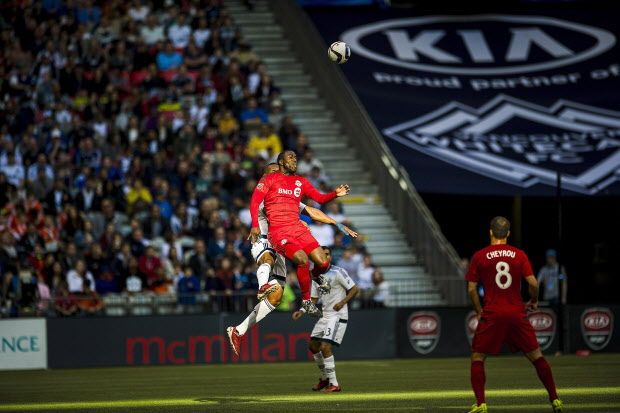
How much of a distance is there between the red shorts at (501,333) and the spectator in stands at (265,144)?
57.2 feet

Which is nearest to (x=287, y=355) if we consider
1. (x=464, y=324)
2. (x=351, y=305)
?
(x=351, y=305)

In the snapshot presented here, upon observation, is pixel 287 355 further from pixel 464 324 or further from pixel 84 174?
pixel 84 174

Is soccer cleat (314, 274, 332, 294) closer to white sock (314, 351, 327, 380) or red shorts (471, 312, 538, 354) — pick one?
white sock (314, 351, 327, 380)

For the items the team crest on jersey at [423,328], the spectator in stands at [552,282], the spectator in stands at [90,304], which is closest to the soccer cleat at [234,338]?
the spectator in stands at [90,304]

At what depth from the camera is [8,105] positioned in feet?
105

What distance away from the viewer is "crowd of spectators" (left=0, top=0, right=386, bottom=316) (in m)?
27.0

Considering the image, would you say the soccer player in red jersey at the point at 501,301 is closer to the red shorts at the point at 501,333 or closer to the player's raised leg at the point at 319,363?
the red shorts at the point at 501,333

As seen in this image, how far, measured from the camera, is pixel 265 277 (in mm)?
16656

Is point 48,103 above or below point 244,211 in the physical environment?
above

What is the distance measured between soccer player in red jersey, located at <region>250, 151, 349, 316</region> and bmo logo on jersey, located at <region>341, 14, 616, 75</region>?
58.2ft

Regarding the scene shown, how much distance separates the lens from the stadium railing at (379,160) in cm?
2812

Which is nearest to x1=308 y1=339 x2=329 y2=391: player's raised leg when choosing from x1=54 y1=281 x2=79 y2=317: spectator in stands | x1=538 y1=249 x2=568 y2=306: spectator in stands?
x1=54 y1=281 x2=79 y2=317: spectator in stands

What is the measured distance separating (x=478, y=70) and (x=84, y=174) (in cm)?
1084

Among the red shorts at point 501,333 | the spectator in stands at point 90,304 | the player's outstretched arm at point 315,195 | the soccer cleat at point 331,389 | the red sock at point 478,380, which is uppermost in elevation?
the player's outstretched arm at point 315,195
